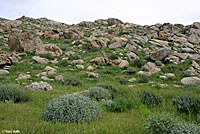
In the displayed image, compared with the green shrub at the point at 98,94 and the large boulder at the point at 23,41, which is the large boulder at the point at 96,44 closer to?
the large boulder at the point at 23,41

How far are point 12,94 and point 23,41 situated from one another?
572 inches

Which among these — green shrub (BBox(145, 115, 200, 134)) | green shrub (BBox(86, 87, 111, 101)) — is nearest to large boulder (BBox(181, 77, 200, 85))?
green shrub (BBox(86, 87, 111, 101))

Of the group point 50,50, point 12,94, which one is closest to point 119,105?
point 12,94

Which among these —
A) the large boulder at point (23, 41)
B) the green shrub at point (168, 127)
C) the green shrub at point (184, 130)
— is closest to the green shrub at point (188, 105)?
the green shrub at point (168, 127)

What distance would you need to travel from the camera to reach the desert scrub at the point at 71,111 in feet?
13.4

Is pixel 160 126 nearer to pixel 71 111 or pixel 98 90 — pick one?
pixel 71 111

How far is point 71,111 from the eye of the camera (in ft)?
14.0

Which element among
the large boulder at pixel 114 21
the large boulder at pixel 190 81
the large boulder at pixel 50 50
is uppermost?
the large boulder at pixel 114 21

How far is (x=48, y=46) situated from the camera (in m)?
19.1

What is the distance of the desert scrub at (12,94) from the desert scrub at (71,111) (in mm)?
2685

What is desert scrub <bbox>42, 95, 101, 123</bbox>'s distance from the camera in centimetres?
410

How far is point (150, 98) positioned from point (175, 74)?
809 cm

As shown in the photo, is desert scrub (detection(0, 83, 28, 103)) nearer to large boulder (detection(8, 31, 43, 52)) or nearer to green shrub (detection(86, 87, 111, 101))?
green shrub (detection(86, 87, 111, 101))

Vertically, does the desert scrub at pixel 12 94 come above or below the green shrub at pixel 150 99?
above
